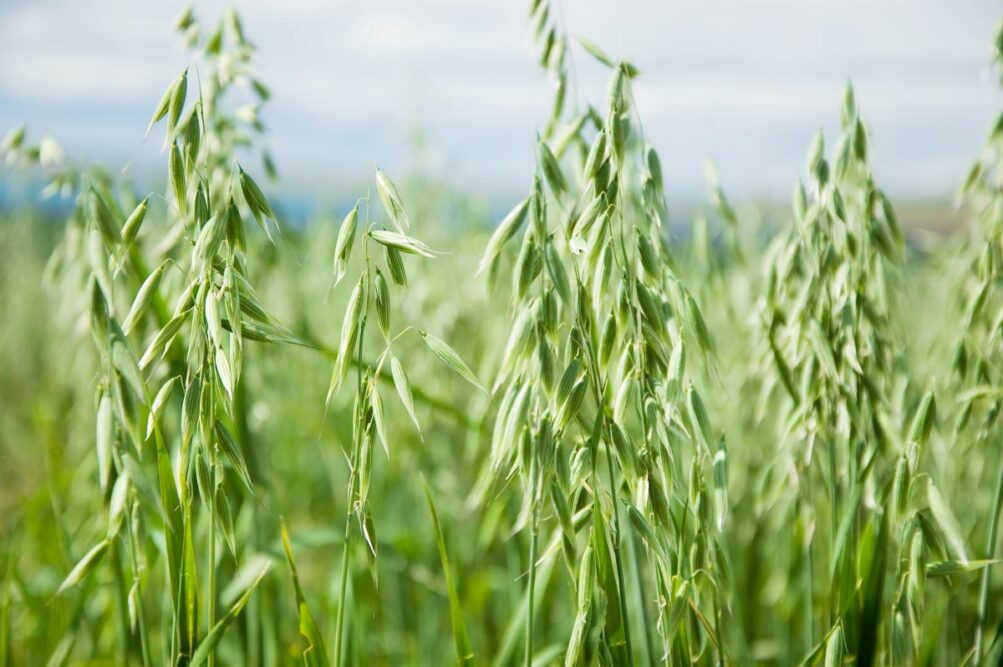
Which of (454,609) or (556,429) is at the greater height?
(556,429)

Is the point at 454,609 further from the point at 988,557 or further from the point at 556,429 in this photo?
the point at 988,557

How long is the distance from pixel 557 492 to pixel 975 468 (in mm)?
1391

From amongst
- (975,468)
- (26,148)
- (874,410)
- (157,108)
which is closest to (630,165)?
(874,410)

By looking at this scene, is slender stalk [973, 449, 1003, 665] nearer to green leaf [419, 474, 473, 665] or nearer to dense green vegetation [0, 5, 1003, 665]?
dense green vegetation [0, 5, 1003, 665]

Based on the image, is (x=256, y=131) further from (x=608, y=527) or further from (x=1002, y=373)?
(x=1002, y=373)

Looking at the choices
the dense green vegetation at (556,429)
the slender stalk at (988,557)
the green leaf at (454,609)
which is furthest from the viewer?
the slender stalk at (988,557)

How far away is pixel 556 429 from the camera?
75 cm

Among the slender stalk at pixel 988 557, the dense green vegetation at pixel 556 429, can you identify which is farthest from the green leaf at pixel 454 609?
the slender stalk at pixel 988 557

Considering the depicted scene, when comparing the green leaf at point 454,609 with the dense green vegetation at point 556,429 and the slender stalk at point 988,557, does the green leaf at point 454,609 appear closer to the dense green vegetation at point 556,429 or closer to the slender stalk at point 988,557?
the dense green vegetation at point 556,429

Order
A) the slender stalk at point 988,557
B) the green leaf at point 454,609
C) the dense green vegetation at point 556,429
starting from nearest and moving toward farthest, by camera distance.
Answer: the dense green vegetation at point 556,429 < the green leaf at point 454,609 < the slender stalk at point 988,557

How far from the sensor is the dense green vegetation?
75 centimetres

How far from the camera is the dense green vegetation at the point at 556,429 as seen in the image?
754mm

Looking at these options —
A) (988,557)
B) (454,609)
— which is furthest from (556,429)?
(988,557)

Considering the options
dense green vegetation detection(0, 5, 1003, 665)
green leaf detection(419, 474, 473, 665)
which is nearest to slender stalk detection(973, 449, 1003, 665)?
dense green vegetation detection(0, 5, 1003, 665)
